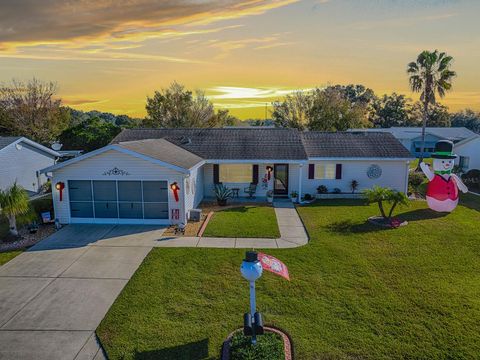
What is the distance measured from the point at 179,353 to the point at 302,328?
2.84 m

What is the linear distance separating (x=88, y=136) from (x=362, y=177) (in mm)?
28093

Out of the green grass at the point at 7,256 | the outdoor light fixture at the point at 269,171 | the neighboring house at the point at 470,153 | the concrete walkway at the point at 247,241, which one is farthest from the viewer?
the neighboring house at the point at 470,153

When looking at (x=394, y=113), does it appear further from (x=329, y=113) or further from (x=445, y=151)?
(x=445, y=151)

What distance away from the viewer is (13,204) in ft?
45.3

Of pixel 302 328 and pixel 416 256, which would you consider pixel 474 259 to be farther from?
pixel 302 328

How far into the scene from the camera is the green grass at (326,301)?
7.42 m

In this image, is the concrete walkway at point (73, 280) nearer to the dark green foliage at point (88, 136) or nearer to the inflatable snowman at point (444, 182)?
the inflatable snowman at point (444, 182)

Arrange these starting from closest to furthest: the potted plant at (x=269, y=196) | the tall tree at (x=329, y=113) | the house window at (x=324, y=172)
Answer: the potted plant at (x=269, y=196) < the house window at (x=324, y=172) < the tall tree at (x=329, y=113)

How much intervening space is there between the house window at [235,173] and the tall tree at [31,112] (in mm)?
30171

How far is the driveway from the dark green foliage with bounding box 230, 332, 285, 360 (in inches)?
114

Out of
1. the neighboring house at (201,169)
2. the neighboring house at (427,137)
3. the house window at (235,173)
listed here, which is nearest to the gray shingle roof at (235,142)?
the neighboring house at (201,169)

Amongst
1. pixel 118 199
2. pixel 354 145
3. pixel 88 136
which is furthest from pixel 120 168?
pixel 88 136

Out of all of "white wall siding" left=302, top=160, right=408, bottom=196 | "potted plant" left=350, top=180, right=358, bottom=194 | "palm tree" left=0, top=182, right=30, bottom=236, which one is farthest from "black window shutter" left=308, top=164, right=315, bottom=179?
"palm tree" left=0, top=182, right=30, bottom=236

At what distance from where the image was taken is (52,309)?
352 inches
